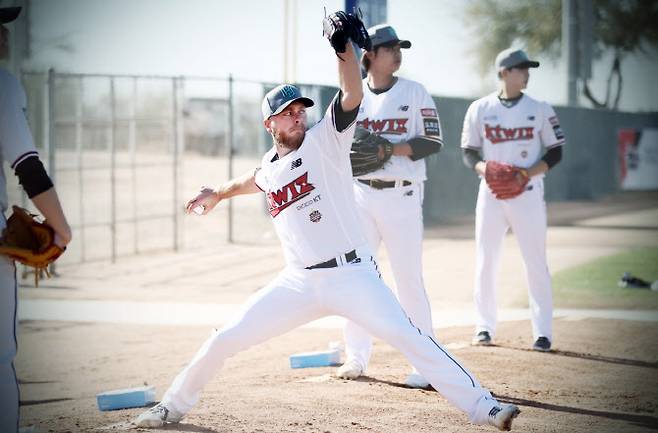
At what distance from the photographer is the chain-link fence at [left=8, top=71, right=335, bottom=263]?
51.2ft

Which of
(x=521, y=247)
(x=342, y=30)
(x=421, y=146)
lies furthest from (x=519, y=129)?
(x=342, y=30)

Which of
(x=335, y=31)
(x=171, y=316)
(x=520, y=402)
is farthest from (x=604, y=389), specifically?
(x=171, y=316)

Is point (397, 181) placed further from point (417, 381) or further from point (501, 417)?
point (501, 417)

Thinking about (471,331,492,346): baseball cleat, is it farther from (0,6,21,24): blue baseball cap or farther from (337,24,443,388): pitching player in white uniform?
(0,6,21,24): blue baseball cap

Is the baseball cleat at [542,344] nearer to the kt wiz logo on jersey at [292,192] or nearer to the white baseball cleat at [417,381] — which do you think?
the white baseball cleat at [417,381]

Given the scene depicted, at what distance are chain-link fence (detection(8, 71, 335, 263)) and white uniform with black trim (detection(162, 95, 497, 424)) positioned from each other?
8674mm

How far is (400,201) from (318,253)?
1909 millimetres

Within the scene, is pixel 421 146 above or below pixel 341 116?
below

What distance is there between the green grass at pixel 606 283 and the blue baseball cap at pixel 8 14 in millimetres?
8266

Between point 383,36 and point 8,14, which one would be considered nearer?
point 8,14

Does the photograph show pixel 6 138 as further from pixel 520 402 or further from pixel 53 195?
pixel 520 402

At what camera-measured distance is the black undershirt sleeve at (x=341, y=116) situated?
5.67m

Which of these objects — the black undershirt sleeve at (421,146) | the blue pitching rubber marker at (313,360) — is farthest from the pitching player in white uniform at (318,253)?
the blue pitching rubber marker at (313,360)

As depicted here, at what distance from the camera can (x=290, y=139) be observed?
19.1 feet
